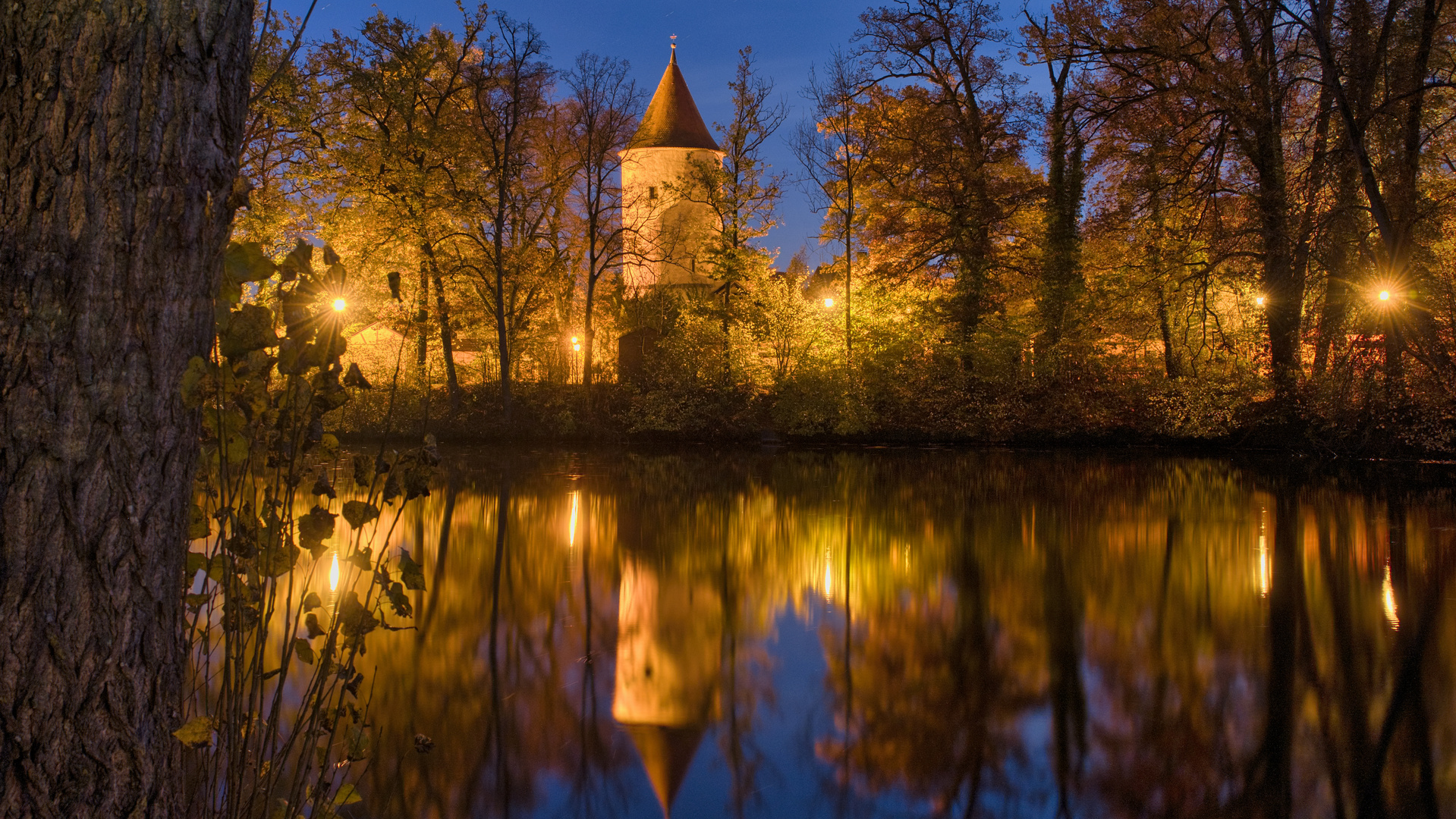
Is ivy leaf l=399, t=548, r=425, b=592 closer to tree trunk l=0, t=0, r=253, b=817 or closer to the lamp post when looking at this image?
tree trunk l=0, t=0, r=253, b=817

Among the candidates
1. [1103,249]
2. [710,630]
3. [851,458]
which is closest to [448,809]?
[710,630]

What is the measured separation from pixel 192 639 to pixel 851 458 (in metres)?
20.4

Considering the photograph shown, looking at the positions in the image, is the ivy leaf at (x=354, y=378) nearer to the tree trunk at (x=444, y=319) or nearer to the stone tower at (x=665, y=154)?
the tree trunk at (x=444, y=319)

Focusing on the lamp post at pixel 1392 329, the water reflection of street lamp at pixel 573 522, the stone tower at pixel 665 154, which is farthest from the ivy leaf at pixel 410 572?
the stone tower at pixel 665 154

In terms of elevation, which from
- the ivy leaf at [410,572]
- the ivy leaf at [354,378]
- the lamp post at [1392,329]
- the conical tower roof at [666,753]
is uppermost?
the lamp post at [1392,329]

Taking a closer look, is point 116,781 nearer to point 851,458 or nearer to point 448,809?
point 448,809

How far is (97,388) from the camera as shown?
1.84m

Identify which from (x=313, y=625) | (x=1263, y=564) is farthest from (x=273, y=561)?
(x=1263, y=564)

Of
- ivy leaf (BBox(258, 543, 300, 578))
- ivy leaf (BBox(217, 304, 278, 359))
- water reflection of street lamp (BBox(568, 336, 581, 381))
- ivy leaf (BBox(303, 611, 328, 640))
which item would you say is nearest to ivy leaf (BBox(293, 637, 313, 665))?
ivy leaf (BBox(303, 611, 328, 640))

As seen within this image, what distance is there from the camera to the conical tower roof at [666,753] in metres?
3.93

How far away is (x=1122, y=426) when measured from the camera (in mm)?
25641

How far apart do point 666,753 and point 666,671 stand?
1.22 m

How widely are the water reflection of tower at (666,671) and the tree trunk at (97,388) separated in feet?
7.56

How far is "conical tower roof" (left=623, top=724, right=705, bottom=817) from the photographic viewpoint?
3932 millimetres
